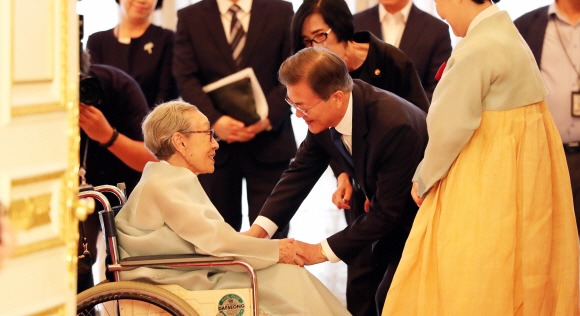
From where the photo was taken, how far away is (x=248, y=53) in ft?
10.5

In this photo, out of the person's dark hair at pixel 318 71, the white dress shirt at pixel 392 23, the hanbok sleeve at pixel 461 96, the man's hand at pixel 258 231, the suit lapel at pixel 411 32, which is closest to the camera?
the hanbok sleeve at pixel 461 96

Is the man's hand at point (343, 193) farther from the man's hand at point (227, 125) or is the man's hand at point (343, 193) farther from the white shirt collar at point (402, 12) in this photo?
the white shirt collar at point (402, 12)

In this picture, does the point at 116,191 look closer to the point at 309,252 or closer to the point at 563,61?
the point at 309,252

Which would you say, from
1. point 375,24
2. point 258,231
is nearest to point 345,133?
point 258,231

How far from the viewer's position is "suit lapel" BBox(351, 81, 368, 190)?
7.51 feet

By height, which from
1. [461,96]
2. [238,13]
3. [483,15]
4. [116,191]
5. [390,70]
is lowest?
[116,191]

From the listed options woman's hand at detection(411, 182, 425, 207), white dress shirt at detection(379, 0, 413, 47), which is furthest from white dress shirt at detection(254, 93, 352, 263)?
white dress shirt at detection(379, 0, 413, 47)

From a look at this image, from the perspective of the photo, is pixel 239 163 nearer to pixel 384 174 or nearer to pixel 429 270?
pixel 384 174

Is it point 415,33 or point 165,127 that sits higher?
point 415,33

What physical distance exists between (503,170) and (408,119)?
51 centimetres

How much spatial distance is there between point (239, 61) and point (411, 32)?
0.89 meters

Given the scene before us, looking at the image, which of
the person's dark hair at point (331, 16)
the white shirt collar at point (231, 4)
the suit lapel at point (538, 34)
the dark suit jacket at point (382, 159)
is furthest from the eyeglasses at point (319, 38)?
the suit lapel at point (538, 34)

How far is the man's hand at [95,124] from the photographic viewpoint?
264 cm

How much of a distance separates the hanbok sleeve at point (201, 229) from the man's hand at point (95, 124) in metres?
0.68
